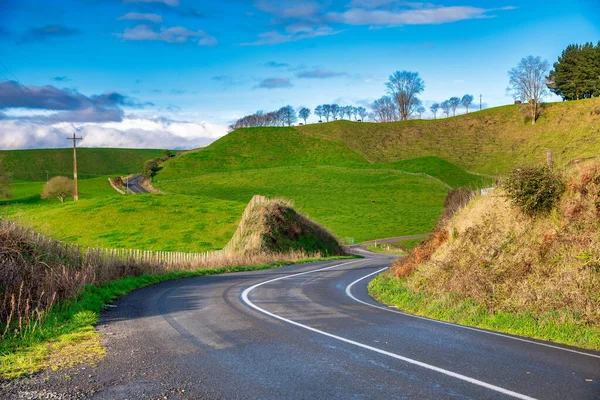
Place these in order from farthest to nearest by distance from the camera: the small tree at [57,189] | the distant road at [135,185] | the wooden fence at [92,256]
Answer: the distant road at [135,185] → the small tree at [57,189] → the wooden fence at [92,256]

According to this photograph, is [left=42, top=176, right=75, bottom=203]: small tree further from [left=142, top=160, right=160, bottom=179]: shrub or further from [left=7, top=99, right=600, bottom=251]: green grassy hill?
[left=142, top=160, right=160, bottom=179]: shrub

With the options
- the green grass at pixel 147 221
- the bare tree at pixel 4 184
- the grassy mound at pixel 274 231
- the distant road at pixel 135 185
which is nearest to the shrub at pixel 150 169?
the distant road at pixel 135 185

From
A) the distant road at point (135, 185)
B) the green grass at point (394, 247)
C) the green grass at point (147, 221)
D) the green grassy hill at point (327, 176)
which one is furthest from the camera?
the distant road at point (135, 185)

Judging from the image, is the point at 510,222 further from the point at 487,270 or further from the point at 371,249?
the point at 371,249

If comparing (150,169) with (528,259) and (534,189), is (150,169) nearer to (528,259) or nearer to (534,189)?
(534,189)

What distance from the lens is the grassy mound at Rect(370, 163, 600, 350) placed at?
35.3ft

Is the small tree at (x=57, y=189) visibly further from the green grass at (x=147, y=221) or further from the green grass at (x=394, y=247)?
the green grass at (x=394, y=247)

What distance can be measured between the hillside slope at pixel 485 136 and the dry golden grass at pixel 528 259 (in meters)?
100

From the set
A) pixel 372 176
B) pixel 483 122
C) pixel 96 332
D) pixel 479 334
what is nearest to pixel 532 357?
pixel 479 334

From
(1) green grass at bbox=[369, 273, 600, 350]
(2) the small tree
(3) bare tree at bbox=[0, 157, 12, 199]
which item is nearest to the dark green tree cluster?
(2) the small tree

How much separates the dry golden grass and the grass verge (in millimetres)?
8768

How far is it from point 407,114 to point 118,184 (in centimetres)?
9575

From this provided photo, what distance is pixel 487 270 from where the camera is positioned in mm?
13539

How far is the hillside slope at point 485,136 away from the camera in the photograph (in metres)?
119
